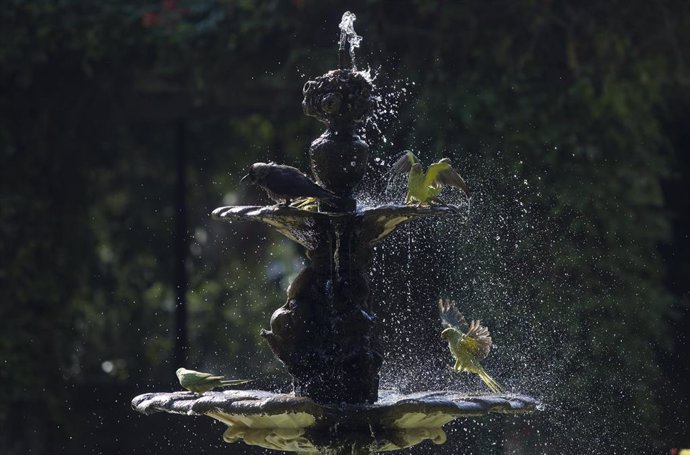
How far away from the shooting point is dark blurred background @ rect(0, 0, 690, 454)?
16.5ft

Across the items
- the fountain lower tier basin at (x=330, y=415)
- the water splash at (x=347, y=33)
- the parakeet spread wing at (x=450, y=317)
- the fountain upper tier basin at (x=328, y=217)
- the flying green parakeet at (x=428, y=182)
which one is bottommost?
the fountain lower tier basin at (x=330, y=415)

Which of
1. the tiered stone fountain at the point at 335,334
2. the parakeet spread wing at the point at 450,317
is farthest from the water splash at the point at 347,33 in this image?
the parakeet spread wing at the point at 450,317

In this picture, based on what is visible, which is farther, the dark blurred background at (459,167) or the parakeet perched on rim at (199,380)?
the dark blurred background at (459,167)

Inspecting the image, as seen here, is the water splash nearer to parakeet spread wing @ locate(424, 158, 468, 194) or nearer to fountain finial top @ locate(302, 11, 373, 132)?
fountain finial top @ locate(302, 11, 373, 132)

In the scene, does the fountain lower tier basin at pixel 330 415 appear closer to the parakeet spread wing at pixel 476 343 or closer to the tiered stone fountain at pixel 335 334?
the tiered stone fountain at pixel 335 334

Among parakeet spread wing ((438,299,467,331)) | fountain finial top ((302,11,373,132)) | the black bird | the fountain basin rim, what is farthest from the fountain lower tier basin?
fountain finial top ((302,11,373,132))

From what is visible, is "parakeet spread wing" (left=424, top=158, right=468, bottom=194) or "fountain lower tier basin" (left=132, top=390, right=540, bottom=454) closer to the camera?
"fountain lower tier basin" (left=132, top=390, right=540, bottom=454)

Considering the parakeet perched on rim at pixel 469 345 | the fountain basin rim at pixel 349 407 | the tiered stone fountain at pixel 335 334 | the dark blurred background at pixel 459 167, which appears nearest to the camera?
the fountain basin rim at pixel 349 407

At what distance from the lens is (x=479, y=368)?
10.9ft

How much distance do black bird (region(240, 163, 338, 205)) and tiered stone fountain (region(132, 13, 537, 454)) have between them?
5 cm

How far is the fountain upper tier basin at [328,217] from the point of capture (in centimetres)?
305

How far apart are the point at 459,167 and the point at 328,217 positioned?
212 centimetres

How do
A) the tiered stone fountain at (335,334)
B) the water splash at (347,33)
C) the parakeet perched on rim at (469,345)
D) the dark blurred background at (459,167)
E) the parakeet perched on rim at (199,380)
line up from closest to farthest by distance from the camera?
1. the tiered stone fountain at (335,334)
2. the parakeet perched on rim at (199,380)
3. the parakeet perched on rim at (469,345)
4. the water splash at (347,33)
5. the dark blurred background at (459,167)

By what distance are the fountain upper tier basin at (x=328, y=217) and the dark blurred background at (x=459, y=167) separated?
0.98 m
